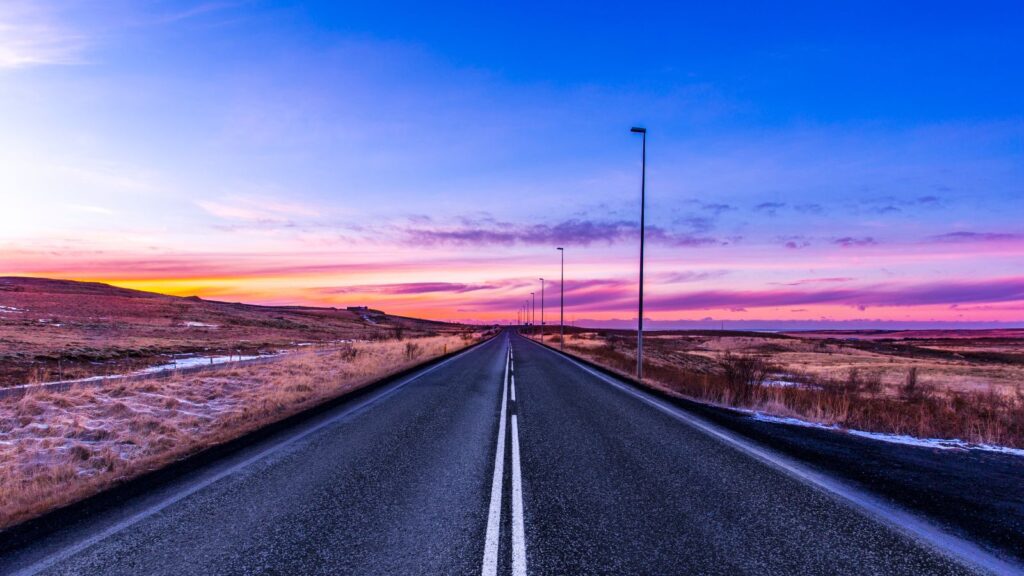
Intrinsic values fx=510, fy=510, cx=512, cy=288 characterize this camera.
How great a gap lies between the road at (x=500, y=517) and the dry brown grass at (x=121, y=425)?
108 centimetres

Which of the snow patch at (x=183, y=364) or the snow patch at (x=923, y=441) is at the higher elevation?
the snow patch at (x=923, y=441)

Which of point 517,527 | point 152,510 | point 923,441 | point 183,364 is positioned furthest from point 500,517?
point 183,364

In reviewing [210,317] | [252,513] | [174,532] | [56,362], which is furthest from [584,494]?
[210,317]

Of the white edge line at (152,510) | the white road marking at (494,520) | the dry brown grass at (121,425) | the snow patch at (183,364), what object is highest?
the white road marking at (494,520)

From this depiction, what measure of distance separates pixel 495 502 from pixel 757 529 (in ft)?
8.02

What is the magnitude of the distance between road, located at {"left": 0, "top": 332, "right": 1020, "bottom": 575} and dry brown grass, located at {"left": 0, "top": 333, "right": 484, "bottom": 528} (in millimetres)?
1076

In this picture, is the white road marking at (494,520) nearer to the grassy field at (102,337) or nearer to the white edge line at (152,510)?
the white edge line at (152,510)

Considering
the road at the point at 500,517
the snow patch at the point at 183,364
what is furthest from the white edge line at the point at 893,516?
the snow patch at the point at 183,364

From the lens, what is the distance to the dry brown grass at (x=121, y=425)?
6.10 meters

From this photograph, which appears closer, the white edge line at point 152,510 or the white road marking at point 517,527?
the white road marking at point 517,527

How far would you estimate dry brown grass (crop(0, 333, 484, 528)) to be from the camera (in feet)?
20.0

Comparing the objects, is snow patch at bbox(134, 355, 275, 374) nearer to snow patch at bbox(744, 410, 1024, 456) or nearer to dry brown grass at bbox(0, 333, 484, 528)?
dry brown grass at bbox(0, 333, 484, 528)

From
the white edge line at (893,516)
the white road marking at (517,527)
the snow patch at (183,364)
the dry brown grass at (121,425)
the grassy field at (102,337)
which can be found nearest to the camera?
the white road marking at (517,527)

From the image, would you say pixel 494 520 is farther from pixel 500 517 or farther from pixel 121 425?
pixel 121 425
